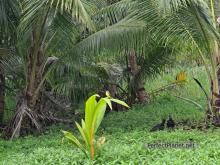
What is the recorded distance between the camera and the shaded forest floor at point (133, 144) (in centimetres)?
450

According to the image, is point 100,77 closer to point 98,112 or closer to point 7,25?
point 7,25

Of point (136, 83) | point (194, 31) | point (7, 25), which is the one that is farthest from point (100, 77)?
point (194, 31)

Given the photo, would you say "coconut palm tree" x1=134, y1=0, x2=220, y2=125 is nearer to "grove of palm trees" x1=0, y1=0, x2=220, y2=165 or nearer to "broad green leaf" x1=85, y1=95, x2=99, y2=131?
"grove of palm trees" x1=0, y1=0, x2=220, y2=165

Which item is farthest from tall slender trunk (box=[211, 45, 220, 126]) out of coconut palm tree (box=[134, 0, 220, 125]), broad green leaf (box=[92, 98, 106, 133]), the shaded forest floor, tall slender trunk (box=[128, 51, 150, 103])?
tall slender trunk (box=[128, 51, 150, 103])

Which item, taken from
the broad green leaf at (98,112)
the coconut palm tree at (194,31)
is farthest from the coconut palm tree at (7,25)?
the broad green leaf at (98,112)

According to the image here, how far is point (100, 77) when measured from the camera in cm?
894

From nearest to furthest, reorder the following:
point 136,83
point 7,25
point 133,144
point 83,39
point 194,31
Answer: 1. point 133,144
2. point 194,31
3. point 7,25
4. point 83,39
5. point 136,83

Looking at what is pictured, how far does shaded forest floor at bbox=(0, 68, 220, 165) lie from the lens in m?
4.50

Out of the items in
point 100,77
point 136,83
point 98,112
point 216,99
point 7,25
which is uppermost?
point 7,25

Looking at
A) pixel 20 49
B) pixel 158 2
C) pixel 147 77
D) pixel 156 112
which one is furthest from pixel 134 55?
pixel 158 2

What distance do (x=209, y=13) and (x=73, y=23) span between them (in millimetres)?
2126

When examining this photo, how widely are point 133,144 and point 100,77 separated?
11.9 feet

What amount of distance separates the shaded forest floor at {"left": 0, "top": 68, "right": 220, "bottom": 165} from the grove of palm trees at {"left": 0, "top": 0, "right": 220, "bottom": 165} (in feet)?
0.04

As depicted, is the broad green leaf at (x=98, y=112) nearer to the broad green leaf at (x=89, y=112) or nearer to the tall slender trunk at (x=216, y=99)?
the broad green leaf at (x=89, y=112)
